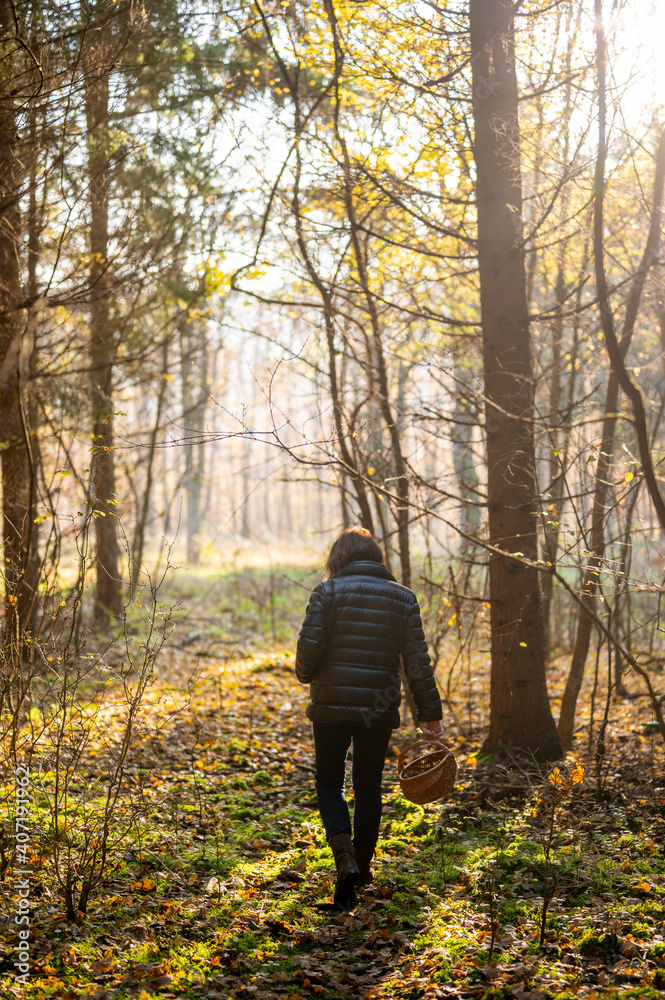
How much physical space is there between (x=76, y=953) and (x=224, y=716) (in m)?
4.56

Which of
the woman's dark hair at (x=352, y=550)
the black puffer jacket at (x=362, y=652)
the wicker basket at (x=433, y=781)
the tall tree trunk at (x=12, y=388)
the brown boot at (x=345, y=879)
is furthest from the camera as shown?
the tall tree trunk at (x=12, y=388)

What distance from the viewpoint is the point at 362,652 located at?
4117 millimetres

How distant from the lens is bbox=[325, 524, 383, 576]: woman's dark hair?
4.35m

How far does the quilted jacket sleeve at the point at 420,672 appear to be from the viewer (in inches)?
165

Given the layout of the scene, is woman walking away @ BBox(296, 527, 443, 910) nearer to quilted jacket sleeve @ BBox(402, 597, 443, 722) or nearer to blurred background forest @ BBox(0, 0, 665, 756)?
quilted jacket sleeve @ BBox(402, 597, 443, 722)

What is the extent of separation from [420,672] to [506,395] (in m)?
2.63

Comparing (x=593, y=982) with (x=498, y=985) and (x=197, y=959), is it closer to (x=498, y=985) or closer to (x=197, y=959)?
(x=498, y=985)

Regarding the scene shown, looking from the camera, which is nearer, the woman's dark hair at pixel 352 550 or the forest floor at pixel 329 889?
the forest floor at pixel 329 889

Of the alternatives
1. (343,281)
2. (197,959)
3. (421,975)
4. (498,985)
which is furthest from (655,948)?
(343,281)

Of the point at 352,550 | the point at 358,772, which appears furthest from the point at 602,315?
the point at 358,772

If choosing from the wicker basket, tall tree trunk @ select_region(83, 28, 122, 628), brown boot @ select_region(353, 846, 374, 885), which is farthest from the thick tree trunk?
tall tree trunk @ select_region(83, 28, 122, 628)

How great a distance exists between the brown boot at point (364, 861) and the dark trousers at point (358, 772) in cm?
3

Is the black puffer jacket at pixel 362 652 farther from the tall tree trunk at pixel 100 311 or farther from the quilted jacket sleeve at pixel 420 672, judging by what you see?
the tall tree trunk at pixel 100 311

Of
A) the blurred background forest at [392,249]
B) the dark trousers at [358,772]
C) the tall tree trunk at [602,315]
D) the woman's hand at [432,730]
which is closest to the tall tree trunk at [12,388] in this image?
the blurred background forest at [392,249]
